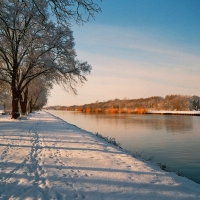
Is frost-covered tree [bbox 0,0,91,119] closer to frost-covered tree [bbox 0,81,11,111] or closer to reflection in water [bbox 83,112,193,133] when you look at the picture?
frost-covered tree [bbox 0,81,11,111]

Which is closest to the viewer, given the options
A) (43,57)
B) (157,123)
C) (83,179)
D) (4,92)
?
(83,179)

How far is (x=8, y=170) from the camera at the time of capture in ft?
19.6

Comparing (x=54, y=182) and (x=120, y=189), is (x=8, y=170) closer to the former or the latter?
(x=54, y=182)

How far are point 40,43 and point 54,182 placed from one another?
19590 mm

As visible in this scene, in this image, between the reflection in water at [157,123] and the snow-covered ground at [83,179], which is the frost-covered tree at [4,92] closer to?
the reflection in water at [157,123]

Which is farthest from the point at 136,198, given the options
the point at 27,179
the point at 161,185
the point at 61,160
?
the point at 61,160

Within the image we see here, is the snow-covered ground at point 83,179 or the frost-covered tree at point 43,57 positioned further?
the frost-covered tree at point 43,57

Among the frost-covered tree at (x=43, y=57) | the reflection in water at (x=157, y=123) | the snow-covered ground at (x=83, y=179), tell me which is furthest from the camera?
the reflection in water at (x=157, y=123)

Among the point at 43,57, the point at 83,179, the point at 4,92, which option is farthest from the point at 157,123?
the point at 83,179

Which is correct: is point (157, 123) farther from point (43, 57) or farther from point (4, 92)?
point (4, 92)

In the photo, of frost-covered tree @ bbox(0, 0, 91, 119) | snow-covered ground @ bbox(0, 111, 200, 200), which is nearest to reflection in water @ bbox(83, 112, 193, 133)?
frost-covered tree @ bbox(0, 0, 91, 119)

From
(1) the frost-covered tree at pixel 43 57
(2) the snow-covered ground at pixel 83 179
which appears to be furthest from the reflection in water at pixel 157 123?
(2) the snow-covered ground at pixel 83 179

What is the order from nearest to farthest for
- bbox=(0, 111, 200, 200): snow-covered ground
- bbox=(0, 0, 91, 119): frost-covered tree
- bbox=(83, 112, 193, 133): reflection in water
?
bbox=(0, 111, 200, 200): snow-covered ground → bbox=(0, 0, 91, 119): frost-covered tree → bbox=(83, 112, 193, 133): reflection in water

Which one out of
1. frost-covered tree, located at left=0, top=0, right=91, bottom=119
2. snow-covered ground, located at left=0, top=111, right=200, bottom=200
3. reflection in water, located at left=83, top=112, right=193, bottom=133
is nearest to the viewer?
snow-covered ground, located at left=0, top=111, right=200, bottom=200
